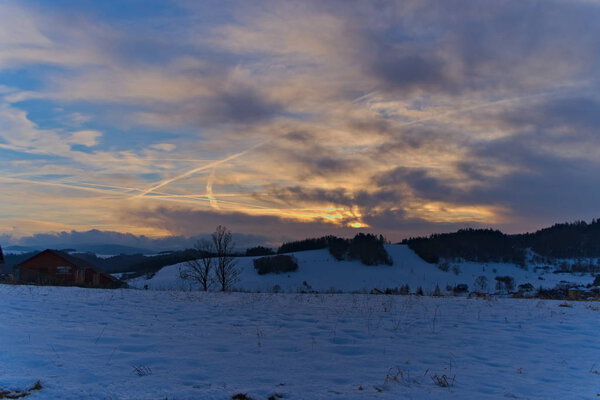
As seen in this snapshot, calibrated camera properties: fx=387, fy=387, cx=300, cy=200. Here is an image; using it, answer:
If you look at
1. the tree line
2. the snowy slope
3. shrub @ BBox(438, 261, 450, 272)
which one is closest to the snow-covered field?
the snowy slope

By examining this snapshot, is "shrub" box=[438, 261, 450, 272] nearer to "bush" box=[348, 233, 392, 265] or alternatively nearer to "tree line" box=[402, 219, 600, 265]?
"tree line" box=[402, 219, 600, 265]

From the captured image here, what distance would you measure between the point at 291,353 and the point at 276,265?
110 m

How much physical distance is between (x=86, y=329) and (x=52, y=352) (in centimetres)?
203

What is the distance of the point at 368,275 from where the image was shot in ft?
374

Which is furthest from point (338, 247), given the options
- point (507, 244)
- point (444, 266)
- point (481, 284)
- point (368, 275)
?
point (507, 244)

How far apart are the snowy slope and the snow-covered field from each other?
87.5 meters

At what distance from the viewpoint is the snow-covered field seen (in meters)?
4.91

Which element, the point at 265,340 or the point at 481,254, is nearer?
the point at 265,340

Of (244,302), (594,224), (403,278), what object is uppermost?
(594,224)

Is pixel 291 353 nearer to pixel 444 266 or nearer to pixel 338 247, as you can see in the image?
pixel 444 266

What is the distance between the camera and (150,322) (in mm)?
9297

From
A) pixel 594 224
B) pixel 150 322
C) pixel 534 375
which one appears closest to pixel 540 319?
pixel 534 375

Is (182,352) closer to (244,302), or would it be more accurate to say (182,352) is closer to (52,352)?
(52,352)

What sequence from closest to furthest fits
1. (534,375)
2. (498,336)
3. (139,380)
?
(139,380) < (534,375) < (498,336)
